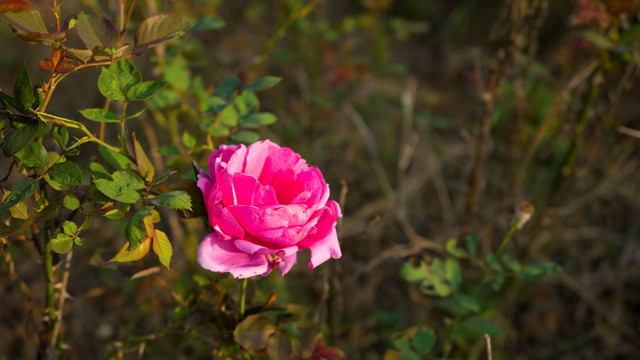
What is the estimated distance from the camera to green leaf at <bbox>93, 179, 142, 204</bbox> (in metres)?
0.75

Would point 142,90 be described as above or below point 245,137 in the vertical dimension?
above

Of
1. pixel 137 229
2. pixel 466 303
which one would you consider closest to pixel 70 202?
pixel 137 229

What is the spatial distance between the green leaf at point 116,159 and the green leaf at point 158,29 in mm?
180

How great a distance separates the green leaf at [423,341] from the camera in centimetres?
119

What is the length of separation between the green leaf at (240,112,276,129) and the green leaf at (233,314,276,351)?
1.37 feet

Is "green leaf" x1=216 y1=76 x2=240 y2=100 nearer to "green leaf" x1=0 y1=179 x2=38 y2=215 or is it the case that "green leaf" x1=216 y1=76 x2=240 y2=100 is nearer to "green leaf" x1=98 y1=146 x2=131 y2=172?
"green leaf" x1=98 y1=146 x2=131 y2=172

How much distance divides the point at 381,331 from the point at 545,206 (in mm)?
828

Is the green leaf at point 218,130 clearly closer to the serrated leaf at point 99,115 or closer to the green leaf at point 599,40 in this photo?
the serrated leaf at point 99,115

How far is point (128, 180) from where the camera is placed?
2.59 ft

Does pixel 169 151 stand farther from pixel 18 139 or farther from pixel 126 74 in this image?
pixel 18 139

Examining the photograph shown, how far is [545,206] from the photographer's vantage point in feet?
6.35

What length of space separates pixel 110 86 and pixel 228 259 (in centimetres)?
37

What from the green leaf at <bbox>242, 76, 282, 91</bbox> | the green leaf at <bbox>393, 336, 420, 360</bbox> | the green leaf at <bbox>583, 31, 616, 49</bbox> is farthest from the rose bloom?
the green leaf at <bbox>583, 31, 616, 49</bbox>

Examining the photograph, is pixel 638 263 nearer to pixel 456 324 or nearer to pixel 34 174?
pixel 456 324
